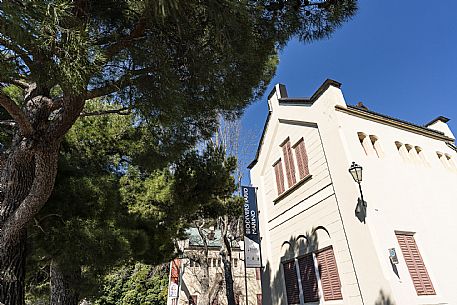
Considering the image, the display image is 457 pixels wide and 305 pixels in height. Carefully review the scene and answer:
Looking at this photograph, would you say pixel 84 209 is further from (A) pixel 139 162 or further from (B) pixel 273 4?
(B) pixel 273 4

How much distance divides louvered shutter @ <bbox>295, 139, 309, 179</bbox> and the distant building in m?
10.9

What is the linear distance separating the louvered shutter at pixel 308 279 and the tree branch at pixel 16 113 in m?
7.30

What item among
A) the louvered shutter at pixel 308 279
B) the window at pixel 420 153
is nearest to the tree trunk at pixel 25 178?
the louvered shutter at pixel 308 279

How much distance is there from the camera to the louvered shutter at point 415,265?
6.25m

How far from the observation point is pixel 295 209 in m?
9.02

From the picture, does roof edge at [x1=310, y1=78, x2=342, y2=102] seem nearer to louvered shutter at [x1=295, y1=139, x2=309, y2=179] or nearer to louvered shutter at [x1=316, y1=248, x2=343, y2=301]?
louvered shutter at [x1=295, y1=139, x2=309, y2=179]

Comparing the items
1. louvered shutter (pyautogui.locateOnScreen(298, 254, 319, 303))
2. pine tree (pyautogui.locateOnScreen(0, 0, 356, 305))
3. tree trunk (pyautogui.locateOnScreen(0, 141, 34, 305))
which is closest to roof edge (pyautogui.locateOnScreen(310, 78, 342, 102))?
pine tree (pyautogui.locateOnScreen(0, 0, 356, 305))

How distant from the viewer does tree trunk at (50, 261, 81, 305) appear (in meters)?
7.25

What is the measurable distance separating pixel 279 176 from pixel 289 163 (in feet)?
2.42

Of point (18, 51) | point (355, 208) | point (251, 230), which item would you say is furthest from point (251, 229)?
point (18, 51)

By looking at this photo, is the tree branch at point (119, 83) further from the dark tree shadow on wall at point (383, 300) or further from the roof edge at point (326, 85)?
the dark tree shadow on wall at point (383, 300)

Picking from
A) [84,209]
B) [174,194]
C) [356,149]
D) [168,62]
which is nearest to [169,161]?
[174,194]

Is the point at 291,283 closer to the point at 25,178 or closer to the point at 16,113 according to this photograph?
the point at 25,178

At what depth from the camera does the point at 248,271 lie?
21625mm
